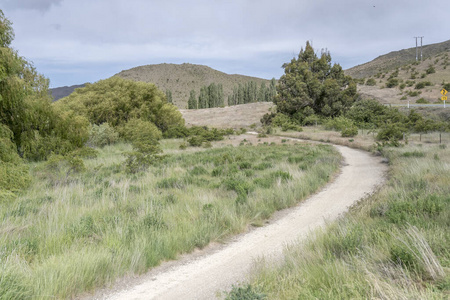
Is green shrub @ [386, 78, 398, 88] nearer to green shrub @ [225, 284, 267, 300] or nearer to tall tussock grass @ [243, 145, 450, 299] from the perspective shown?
tall tussock grass @ [243, 145, 450, 299]

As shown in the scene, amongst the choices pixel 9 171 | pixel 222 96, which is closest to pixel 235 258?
pixel 9 171

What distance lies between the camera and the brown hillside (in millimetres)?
133800

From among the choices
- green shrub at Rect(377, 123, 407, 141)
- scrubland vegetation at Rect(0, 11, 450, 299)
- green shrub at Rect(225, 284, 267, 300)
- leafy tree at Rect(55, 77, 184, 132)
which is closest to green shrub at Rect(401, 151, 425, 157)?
scrubland vegetation at Rect(0, 11, 450, 299)

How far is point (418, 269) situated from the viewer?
328 cm

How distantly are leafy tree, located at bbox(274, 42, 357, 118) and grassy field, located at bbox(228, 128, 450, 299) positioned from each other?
35.0 m

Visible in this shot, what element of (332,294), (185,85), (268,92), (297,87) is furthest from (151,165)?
(185,85)

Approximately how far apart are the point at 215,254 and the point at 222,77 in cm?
15225

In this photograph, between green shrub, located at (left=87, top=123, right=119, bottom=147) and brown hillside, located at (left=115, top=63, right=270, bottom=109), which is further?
brown hillside, located at (left=115, top=63, right=270, bottom=109)

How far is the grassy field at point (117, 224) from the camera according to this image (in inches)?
154

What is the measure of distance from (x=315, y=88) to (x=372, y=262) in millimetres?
37806

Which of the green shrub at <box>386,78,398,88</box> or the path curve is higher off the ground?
the green shrub at <box>386,78,398,88</box>

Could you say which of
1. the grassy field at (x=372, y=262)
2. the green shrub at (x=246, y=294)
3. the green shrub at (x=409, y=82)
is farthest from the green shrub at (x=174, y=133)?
the green shrub at (x=409, y=82)

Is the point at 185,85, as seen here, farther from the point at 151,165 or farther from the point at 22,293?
the point at 22,293

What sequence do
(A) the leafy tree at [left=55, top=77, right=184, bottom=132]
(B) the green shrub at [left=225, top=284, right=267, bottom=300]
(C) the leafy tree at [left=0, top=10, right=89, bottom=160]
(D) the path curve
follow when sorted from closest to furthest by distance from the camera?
(B) the green shrub at [left=225, top=284, right=267, bottom=300] → (D) the path curve → (C) the leafy tree at [left=0, top=10, right=89, bottom=160] → (A) the leafy tree at [left=55, top=77, right=184, bottom=132]
